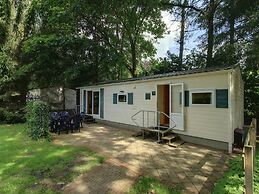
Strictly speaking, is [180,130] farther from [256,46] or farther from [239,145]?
[256,46]

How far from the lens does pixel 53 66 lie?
18812 millimetres

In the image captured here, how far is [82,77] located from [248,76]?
1252 centimetres

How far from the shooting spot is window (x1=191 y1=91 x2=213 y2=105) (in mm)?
8841

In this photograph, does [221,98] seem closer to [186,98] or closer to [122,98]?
[186,98]

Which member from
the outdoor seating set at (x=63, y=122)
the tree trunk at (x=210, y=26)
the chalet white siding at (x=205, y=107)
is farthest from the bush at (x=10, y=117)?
the tree trunk at (x=210, y=26)

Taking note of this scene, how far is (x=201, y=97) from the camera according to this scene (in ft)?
30.1

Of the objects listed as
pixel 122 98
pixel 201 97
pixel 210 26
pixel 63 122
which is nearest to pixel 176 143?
pixel 201 97

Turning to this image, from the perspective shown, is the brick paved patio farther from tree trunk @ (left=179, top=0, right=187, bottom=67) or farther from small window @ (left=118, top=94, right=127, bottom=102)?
tree trunk @ (left=179, top=0, right=187, bottom=67)

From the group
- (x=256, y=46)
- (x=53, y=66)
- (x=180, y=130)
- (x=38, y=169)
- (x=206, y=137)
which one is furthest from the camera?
(x=53, y=66)

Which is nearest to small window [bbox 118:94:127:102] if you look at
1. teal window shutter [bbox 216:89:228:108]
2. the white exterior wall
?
the white exterior wall

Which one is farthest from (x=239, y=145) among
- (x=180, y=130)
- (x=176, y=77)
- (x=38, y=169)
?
(x=38, y=169)

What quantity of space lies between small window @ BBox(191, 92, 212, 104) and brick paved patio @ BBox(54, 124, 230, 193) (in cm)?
175

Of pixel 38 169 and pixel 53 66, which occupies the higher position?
Answer: pixel 53 66

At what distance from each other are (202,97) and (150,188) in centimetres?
511
